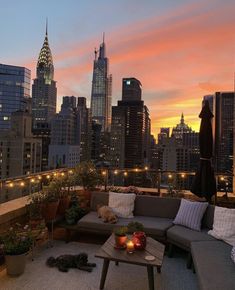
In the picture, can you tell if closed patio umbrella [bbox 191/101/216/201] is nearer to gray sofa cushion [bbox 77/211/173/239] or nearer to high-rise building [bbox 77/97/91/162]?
gray sofa cushion [bbox 77/211/173/239]

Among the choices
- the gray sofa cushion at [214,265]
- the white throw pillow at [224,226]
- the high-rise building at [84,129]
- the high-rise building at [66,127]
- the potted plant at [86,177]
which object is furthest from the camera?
the high-rise building at [66,127]

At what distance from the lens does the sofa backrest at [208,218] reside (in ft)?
13.6

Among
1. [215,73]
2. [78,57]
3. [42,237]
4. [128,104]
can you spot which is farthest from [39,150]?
[42,237]

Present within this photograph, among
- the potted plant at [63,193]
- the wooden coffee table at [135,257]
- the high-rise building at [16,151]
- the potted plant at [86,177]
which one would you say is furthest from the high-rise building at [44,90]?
the wooden coffee table at [135,257]

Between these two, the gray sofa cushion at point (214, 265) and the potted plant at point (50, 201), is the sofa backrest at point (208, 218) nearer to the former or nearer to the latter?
the gray sofa cushion at point (214, 265)

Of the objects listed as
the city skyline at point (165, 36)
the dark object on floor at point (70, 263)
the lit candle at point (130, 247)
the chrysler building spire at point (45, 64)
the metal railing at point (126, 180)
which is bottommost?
the dark object on floor at point (70, 263)

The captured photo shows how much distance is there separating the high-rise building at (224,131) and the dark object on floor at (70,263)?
3247mm

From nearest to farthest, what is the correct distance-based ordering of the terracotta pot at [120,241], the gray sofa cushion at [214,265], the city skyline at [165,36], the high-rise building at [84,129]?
the gray sofa cushion at [214,265], the terracotta pot at [120,241], the city skyline at [165,36], the high-rise building at [84,129]

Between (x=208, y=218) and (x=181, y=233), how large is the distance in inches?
23.7

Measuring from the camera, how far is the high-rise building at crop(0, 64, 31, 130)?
73.1 metres

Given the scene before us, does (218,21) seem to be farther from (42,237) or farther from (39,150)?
(39,150)

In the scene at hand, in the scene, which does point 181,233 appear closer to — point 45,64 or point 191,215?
point 191,215

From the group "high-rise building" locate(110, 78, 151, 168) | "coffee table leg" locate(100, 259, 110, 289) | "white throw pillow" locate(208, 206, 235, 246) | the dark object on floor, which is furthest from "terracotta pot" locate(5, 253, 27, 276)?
"high-rise building" locate(110, 78, 151, 168)

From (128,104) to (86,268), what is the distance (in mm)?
50547
